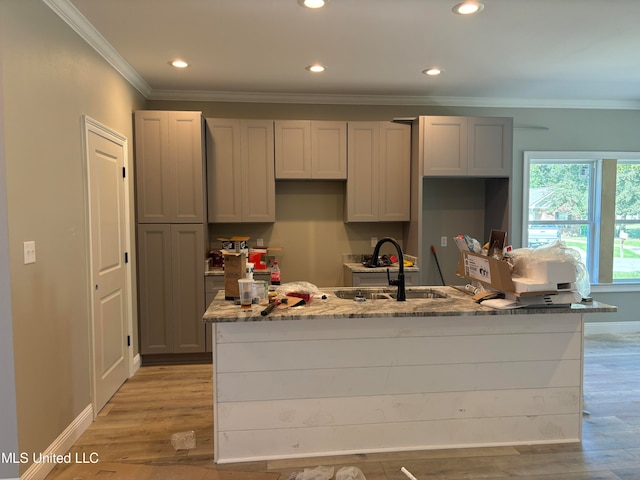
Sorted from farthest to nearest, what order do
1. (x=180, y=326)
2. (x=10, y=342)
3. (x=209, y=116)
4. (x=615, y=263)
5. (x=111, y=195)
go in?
(x=615, y=263)
(x=209, y=116)
(x=180, y=326)
(x=111, y=195)
(x=10, y=342)

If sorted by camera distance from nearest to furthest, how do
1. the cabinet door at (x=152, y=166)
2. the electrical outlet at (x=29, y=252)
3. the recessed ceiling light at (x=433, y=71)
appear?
the electrical outlet at (x=29, y=252) < the recessed ceiling light at (x=433, y=71) < the cabinet door at (x=152, y=166)

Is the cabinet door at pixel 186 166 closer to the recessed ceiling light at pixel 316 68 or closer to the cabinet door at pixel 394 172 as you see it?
the recessed ceiling light at pixel 316 68

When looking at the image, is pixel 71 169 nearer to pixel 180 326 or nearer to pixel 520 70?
pixel 180 326

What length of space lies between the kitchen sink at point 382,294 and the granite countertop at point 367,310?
0.59ft

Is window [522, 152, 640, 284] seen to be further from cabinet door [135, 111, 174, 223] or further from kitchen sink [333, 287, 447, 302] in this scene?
cabinet door [135, 111, 174, 223]

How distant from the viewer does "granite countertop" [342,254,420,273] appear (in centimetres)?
426

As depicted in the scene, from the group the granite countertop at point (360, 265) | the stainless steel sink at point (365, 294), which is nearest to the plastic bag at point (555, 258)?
the stainless steel sink at point (365, 294)

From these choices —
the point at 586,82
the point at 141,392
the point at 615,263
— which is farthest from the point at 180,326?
the point at 615,263

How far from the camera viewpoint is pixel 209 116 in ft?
14.7

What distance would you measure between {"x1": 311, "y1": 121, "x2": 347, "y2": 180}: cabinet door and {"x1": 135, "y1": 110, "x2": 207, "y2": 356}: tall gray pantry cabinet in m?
1.14

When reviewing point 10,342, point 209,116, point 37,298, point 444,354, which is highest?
point 209,116

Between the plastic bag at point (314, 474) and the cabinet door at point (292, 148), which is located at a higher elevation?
the cabinet door at point (292, 148)

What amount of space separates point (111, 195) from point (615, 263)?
220 inches

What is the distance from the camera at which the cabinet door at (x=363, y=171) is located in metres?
4.39
